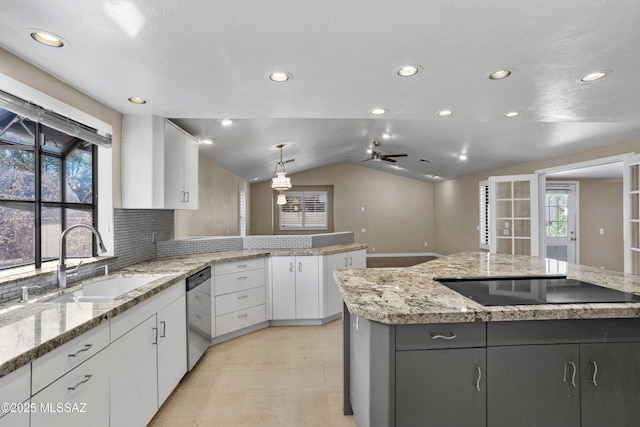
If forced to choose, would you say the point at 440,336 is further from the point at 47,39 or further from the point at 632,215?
the point at 632,215

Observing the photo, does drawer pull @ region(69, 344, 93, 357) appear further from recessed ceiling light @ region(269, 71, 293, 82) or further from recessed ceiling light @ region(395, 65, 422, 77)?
recessed ceiling light @ region(395, 65, 422, 77)

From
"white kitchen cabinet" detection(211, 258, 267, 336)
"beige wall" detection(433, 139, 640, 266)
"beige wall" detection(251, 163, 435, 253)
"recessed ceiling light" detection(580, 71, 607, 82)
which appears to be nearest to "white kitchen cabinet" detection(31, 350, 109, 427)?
"white kitchen cabinet" detection(211, 258, 267, 336)

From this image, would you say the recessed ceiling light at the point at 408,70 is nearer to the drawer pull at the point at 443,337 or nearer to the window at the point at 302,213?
the drawer pull at the point at 443,337

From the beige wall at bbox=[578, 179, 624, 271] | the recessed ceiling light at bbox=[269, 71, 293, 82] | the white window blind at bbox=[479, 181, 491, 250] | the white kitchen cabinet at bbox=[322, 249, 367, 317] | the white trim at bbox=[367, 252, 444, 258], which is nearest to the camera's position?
the recessed ceiling light at bbox=[269, 71, 293, 82]

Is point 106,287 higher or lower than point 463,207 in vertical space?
lower

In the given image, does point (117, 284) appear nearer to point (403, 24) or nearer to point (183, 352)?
point (183, 352)

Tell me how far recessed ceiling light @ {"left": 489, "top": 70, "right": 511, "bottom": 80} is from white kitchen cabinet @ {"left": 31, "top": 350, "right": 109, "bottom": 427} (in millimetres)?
2583

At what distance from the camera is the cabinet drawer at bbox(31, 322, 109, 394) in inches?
43.6

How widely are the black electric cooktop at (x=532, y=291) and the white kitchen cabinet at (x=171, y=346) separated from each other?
1805 millimetres

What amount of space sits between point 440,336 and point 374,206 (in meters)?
8.79

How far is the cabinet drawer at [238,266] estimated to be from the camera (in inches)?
123

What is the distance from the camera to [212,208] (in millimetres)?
5414

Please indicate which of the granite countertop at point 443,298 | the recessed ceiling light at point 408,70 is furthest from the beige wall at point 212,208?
the recessed ceiling light at point 408,70

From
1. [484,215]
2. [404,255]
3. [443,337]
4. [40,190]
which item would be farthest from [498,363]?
[404,255]
